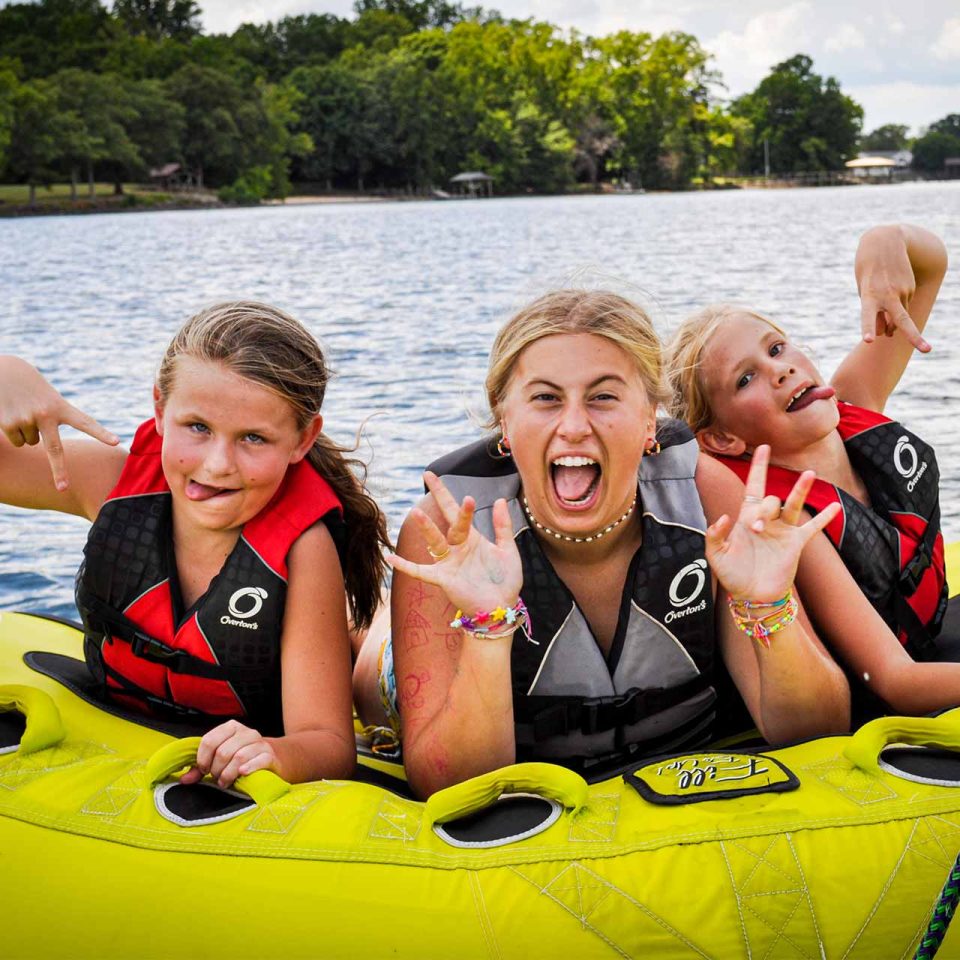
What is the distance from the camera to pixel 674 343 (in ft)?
9.35

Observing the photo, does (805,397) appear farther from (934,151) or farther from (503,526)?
(934,151)

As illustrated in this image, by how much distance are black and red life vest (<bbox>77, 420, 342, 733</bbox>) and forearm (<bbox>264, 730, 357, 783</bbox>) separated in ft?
0.73

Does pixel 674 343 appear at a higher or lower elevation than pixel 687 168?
lower

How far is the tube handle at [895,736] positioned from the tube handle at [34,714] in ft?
4.77

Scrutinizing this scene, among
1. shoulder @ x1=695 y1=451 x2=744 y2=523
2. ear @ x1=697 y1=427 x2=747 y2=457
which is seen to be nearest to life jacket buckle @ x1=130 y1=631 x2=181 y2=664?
shoulder @ x1=695 y1=451 x2=744 y2=523

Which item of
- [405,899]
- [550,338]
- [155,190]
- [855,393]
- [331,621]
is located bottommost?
[405,899]

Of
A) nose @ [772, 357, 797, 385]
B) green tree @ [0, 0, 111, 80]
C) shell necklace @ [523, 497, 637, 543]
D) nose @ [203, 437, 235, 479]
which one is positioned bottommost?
shell necklace @ [523, 497, 637, 543]

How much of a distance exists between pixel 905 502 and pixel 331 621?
1337mm

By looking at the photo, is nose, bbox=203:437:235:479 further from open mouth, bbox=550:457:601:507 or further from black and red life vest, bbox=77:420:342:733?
open mouth, bbox=550:457:601:507

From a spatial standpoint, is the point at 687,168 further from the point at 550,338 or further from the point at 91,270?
the point at 550,338

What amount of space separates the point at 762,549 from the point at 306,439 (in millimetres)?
994

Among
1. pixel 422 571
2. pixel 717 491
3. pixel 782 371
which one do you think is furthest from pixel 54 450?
pixel 782 371

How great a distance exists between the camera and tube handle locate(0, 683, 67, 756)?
90.0 inches

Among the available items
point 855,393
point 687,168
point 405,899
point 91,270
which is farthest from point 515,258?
point 687,168
